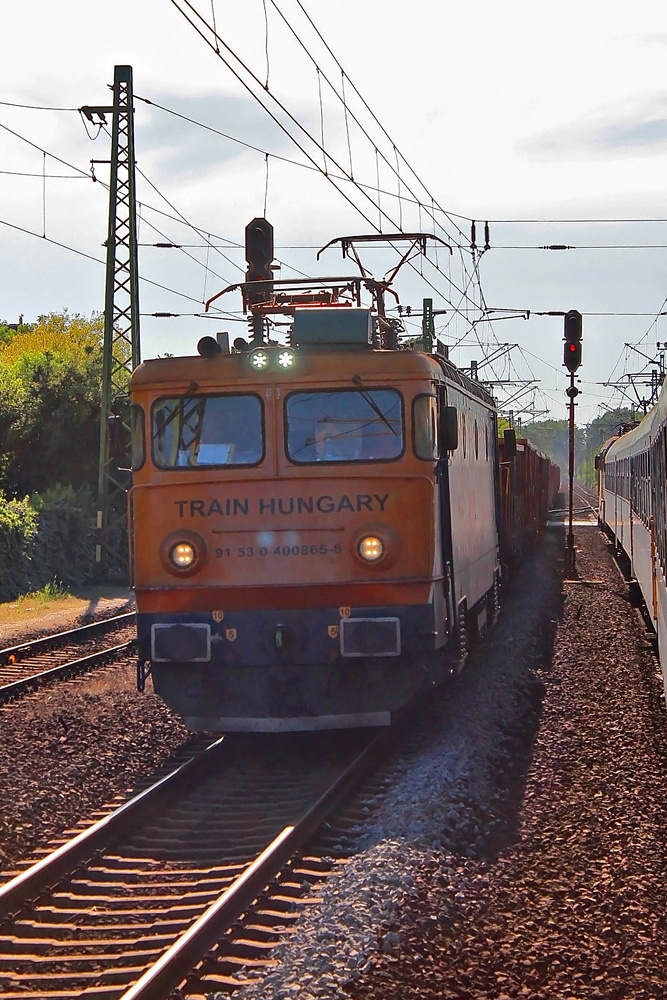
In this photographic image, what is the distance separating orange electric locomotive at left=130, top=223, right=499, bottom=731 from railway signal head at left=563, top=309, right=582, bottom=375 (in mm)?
13108

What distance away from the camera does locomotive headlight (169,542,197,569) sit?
368 inches

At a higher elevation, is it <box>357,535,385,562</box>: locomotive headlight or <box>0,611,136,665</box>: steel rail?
<box>357,535,385,562</box>: locomotive headlight

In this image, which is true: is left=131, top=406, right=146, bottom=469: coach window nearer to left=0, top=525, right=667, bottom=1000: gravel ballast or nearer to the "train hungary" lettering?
the "train hungary" lettering

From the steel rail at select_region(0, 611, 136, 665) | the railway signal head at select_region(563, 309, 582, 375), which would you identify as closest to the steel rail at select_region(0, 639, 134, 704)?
the steel rail at select_region(0, 611, 136, 665)

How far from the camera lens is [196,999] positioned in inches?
193

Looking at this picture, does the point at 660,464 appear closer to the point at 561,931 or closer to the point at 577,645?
the point at 577,645

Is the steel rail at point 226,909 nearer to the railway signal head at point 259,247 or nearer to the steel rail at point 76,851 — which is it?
the steel rail at point 76,851

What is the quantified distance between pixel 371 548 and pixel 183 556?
4.84ft

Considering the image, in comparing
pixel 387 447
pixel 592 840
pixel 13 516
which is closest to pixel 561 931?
pixel 592 840

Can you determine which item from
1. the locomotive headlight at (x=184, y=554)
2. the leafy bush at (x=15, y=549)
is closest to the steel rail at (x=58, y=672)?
the locomotive headlight at (x=184, y=554)

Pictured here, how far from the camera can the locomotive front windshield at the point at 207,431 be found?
9.48 m

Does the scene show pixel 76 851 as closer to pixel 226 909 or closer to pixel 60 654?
pixel 226 909

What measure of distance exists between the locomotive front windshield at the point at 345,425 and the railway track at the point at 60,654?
459cm

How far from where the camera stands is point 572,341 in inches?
882
